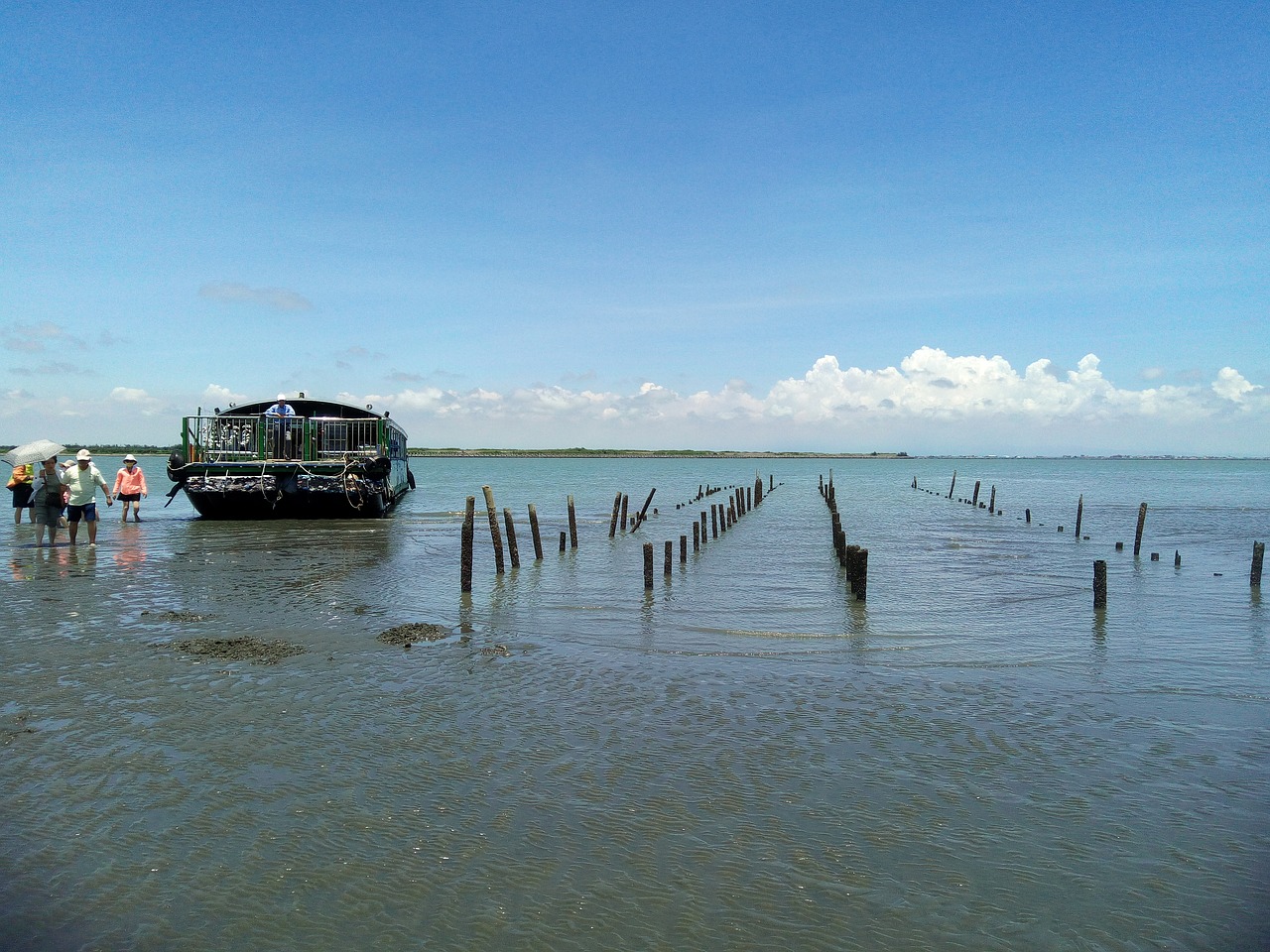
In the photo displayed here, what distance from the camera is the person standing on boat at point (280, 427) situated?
2928cm

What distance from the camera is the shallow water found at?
16.5 ft

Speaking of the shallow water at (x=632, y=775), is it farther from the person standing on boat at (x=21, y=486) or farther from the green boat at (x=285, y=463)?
the green boat at (x=285, y=463)

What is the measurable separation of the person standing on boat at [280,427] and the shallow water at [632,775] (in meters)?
14.7

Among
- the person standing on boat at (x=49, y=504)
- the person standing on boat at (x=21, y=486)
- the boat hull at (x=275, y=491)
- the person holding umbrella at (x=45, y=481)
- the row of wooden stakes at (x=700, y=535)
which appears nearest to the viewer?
the row of wooden stakes at (x=700, y=535)

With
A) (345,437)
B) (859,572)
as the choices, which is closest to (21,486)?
(345,437)

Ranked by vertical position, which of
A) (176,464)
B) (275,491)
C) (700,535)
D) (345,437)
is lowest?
(700,535)

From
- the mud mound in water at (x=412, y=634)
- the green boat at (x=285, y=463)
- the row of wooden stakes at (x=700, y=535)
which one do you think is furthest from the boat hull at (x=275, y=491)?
the mud mound in water at (x=412, y=634)

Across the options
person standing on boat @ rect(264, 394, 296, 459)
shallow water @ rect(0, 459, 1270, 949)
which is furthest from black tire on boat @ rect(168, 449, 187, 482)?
shallow water @ rect(0, 459, 1270, 949)

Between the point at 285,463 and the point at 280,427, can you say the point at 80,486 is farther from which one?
the point at 280,427

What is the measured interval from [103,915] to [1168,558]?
80.9 ft

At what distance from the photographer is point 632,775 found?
23.1 feet

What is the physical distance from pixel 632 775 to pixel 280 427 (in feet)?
84.3

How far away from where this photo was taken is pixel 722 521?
31297mm

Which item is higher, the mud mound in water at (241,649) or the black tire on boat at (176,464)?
the black tire on boat at (176,464)
